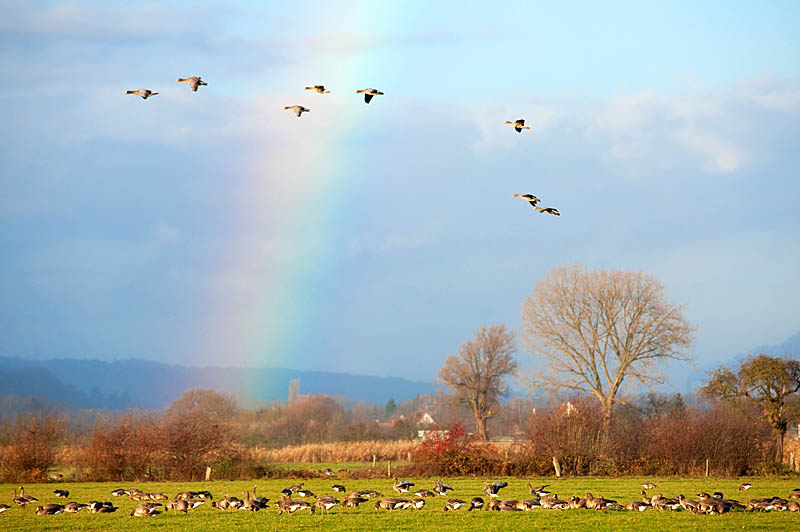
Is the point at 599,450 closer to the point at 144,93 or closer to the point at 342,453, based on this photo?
the point at 342,453

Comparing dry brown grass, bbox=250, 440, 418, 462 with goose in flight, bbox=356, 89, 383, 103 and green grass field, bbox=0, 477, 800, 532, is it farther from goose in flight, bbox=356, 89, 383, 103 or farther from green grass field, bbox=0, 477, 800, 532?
goose in flight, bbox=356, 89, 383, 103

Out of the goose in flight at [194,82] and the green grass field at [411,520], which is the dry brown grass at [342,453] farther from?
the goose in flight at [194,82]

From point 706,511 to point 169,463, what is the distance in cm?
3059

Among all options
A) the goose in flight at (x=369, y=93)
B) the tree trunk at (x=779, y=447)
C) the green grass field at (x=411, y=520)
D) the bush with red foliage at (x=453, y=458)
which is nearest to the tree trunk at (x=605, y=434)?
the bush with red foliage at (x=453, y=458)

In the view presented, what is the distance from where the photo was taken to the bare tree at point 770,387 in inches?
1778

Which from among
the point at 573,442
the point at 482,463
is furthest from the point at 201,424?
the point at 573,442

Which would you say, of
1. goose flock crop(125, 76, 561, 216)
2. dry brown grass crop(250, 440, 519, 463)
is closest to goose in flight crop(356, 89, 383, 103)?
goose flock crop(125, 76, 561, 216)

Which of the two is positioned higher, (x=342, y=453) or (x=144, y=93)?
(x=144, y=93)

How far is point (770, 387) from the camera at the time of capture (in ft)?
152

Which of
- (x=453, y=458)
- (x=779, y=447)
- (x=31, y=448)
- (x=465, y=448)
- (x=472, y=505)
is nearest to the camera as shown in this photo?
(x=472, y=505)

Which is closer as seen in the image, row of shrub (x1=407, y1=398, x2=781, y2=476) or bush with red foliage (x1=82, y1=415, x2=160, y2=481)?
row of shrub (x1=407, y1=398, x2=781, y2=476)

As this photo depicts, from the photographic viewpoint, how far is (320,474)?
4088 centimetres

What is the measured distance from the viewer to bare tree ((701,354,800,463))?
45156 mm

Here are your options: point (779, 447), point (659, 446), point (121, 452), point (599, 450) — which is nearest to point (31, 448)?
point (121, 452)
